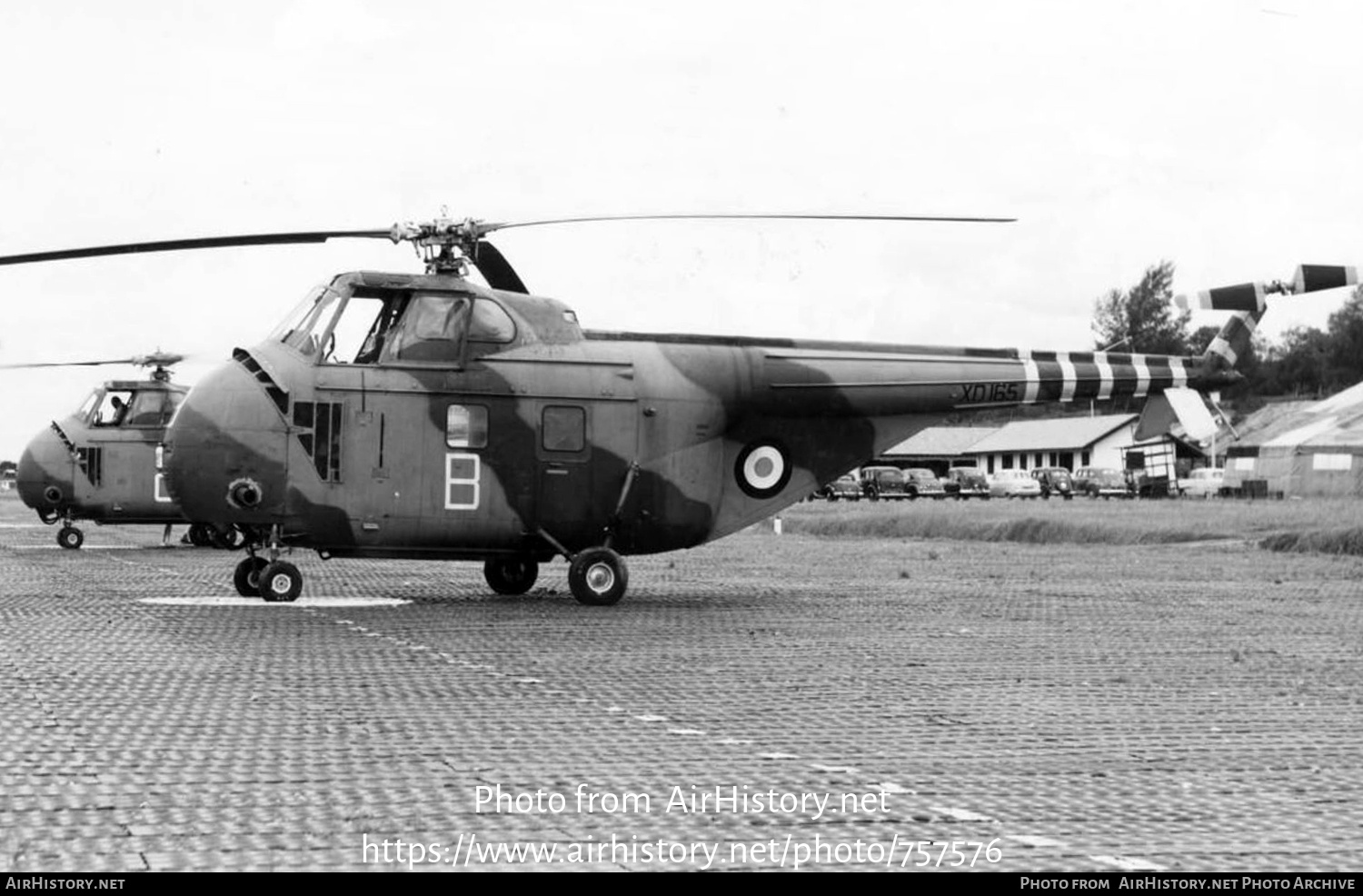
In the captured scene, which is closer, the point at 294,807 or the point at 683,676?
the point at 294,807

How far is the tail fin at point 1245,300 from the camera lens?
73.3 ft

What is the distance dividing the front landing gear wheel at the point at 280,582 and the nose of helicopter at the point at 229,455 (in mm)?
499

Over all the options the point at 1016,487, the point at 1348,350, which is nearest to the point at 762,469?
the point at 1016,487

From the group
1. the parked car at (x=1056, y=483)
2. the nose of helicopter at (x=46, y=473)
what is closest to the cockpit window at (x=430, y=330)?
the nose of helicopter at (x=46, y=473)

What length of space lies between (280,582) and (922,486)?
261 feet

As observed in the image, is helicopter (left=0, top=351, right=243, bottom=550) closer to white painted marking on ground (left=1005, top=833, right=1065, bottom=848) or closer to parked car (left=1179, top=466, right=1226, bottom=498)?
white painted marking on ground (left=1005, top=833, right=1065, bottom=848)

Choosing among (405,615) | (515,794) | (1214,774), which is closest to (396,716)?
(515,794)

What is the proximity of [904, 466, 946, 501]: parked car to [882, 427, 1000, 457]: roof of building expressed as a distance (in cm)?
4449

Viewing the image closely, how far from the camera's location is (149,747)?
938cm

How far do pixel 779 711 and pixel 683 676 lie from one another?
204 centimetres

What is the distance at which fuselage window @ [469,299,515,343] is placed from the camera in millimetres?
20062

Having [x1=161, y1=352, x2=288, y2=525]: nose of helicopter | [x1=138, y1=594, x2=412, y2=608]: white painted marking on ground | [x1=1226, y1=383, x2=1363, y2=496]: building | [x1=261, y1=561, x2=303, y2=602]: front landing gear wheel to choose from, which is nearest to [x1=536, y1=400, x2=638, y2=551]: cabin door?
[x1=138, y1=594, x2=412, y2=608]: white painted marking on ground
